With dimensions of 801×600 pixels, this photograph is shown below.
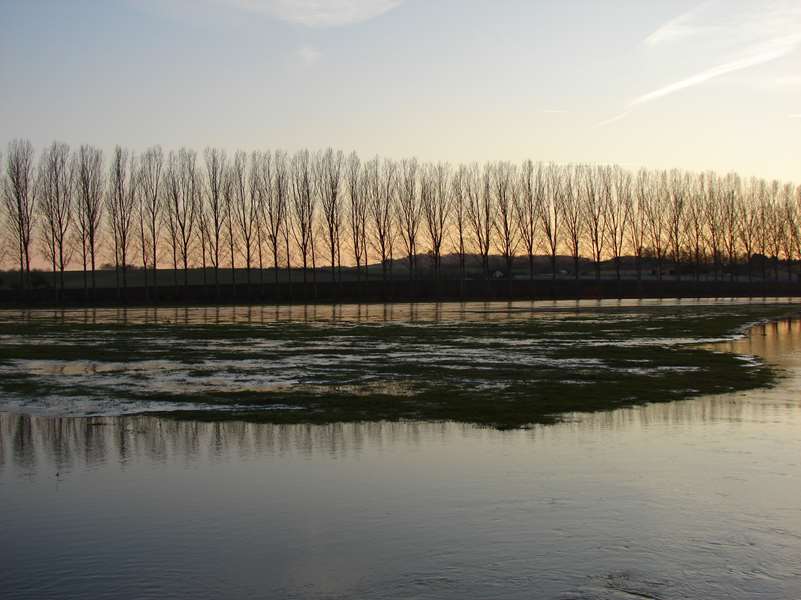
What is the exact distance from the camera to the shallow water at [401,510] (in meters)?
6.59

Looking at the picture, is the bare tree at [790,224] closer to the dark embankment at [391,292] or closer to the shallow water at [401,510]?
the dark embankment at [391,292]

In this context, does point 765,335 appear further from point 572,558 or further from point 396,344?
point 572,558

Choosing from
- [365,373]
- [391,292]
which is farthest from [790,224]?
[365,373]

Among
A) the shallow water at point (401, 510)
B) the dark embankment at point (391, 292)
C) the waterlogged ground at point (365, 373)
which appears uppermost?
the dark embankment at point (391, 292)

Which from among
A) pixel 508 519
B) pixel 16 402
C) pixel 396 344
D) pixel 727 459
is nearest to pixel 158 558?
pixel 508 519

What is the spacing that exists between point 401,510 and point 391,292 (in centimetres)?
9195

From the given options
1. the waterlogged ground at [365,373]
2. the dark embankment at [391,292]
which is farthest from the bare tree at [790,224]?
the waterlogged ground at [365,373]

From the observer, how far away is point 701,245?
118875 millimetres

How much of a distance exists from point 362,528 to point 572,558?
6.32 feet

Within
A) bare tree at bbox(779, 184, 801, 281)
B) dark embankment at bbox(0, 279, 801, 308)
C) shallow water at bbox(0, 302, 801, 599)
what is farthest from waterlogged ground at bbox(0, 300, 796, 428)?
bare tree at bbox(779, 184, 801, 281)

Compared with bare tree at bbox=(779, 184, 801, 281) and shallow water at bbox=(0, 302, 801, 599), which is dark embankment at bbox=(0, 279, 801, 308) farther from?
shallow water at bbox=(0, 302, 801, 599)

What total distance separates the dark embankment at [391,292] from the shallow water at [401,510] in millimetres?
77424

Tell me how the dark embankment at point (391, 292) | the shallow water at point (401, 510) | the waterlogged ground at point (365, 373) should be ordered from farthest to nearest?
1. the dark embankment at point (391, 292)
2. the waterlogged ground at point (365, 373)
3. the shallow water at point (401, 510)

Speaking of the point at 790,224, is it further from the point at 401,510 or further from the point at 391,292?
the point at 401,510
